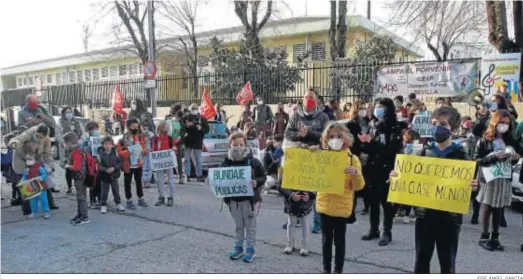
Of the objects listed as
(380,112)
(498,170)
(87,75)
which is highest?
(87,75)

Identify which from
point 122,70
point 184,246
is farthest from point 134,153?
point 122,70

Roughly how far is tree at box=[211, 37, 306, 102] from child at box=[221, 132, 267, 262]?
11.7 meters

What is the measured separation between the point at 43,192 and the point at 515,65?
37.9ft

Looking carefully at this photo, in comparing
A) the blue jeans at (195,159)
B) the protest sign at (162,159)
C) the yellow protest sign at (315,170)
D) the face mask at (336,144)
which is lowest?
the blue jeans at (195,159)

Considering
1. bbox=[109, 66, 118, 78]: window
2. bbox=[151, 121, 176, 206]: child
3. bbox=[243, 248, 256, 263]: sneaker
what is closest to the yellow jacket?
bbox=[243, 248, 256, 263]: sneaker

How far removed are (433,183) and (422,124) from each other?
574 centimetres

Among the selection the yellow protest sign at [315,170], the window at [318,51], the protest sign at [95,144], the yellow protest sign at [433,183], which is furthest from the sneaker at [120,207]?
the window at [318,51]

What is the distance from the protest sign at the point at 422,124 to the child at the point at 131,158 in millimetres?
5408

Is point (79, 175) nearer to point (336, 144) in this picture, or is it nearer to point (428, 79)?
point (336, 144)

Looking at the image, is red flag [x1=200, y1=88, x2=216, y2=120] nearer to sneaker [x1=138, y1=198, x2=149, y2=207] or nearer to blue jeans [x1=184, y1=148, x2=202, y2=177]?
blue jeans [x1=184, y1=148, x2=202, y2=177]

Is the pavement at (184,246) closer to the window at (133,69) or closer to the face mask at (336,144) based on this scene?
the face mask at (336,144)

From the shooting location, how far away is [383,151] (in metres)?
6.29

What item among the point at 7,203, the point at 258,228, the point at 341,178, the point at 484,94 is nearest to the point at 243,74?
the point at 484,94

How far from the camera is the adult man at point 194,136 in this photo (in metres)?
11.0
